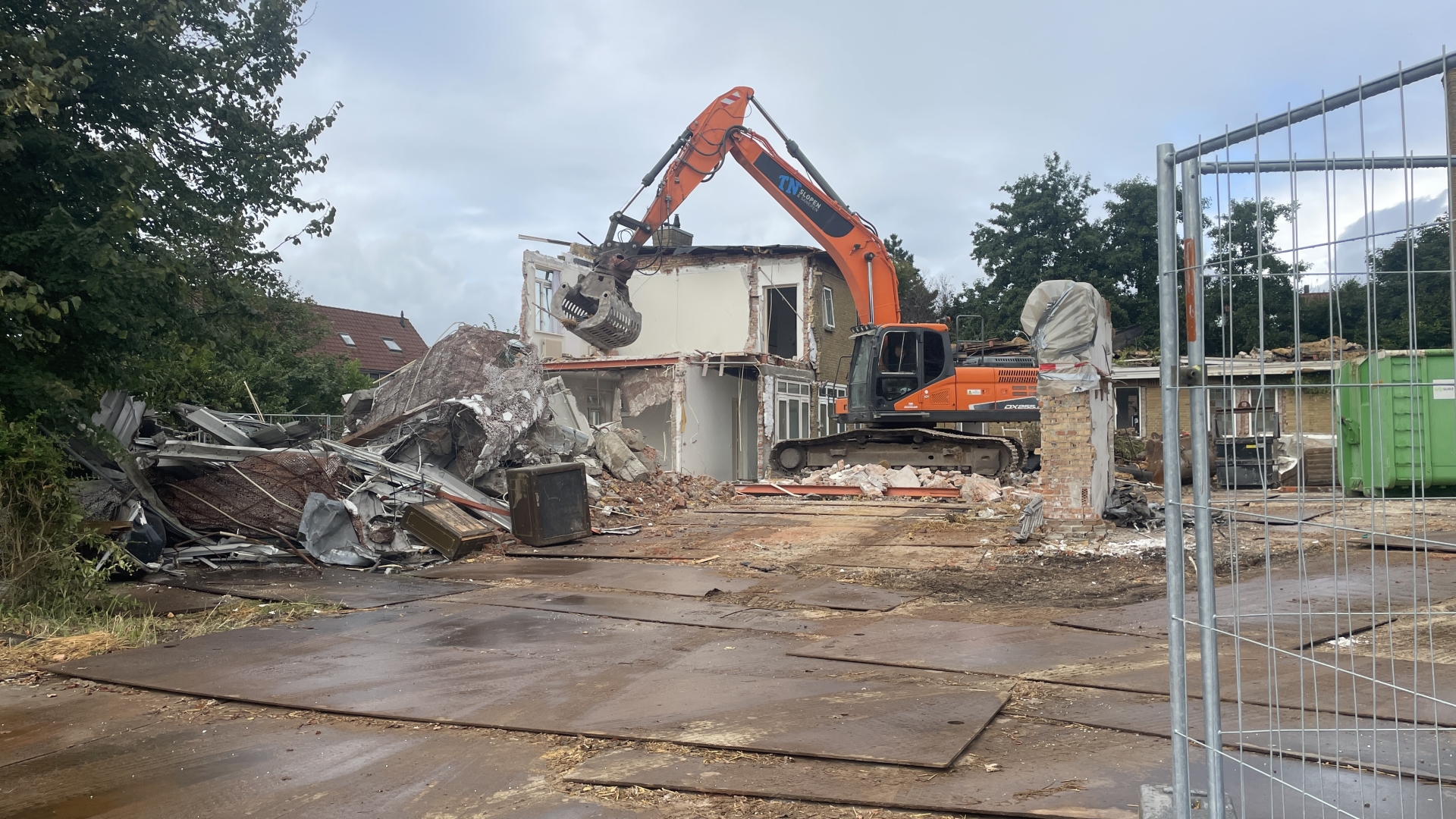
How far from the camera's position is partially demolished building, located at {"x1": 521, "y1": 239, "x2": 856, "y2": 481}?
2248cm

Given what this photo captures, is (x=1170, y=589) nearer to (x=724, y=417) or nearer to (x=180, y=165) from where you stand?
(x=180, y=165)

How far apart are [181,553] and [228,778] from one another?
7662 mm

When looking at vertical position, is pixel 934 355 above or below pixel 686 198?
below


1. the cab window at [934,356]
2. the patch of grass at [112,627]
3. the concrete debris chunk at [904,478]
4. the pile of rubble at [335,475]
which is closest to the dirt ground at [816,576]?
the patch of grass at [112,627]

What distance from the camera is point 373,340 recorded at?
43406 mm

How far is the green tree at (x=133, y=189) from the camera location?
314 inches

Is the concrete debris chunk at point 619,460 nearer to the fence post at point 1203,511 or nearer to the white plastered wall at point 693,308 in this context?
the white plastered wall at point 693,308

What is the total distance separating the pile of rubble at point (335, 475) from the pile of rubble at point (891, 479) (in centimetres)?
371

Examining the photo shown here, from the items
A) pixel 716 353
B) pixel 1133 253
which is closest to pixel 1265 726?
pixel 716 353

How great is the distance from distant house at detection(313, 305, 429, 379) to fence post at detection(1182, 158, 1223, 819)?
37.7 metres

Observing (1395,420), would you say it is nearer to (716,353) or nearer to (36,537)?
(36,537)

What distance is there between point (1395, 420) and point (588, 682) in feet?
13.8

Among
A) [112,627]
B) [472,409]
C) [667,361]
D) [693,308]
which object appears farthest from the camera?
[693,308]

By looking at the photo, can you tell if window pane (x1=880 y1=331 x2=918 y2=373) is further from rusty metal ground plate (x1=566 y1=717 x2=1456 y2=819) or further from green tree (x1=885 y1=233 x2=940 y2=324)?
green tree (x1=885 y1=233 x2=940 y2=324)
